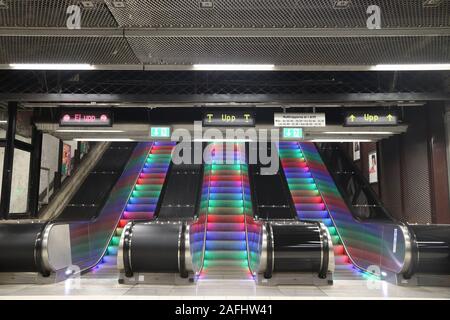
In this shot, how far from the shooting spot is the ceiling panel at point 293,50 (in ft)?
16.5

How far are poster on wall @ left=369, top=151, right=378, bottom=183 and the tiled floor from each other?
6.23m

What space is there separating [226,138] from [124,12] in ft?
19.6

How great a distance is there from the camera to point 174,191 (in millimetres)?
10367

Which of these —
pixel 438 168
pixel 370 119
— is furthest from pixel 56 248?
pixel 438 168

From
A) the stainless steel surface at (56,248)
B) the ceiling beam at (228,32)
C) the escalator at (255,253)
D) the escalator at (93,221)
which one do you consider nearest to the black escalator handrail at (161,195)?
the escalator at (93,221)

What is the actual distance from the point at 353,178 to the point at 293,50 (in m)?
6.57

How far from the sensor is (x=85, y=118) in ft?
27.9

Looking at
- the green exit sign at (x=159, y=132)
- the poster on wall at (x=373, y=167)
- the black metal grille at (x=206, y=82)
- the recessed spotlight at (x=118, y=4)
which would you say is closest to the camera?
the recessed spotlight at (x=118, y=4)

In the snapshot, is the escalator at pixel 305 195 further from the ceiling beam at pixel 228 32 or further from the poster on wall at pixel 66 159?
the poster on wall at pixel 66 159

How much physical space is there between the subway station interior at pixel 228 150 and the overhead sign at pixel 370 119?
57mm

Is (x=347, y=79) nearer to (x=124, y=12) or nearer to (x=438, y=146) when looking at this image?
(x=438, y=146)

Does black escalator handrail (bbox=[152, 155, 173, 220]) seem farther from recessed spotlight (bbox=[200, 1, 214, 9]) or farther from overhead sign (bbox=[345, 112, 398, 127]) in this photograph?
recessed spotlight (bbox=[200, 1, 214, 9])

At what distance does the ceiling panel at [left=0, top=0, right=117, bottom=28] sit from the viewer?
162 inches

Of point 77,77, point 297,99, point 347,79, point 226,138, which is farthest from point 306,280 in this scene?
point 77,77
